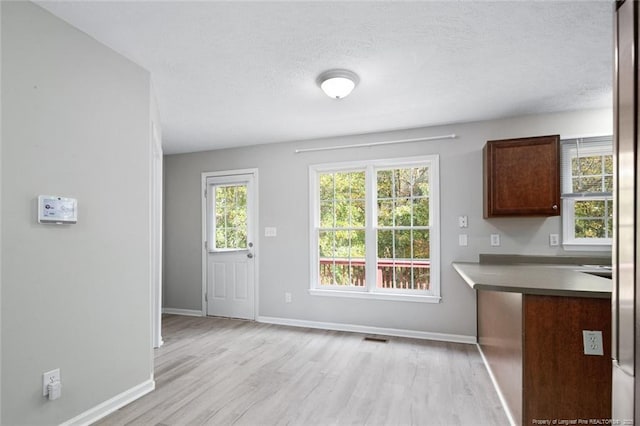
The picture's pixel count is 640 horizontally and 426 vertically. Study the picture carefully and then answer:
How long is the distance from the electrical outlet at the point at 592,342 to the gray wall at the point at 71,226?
111 inches

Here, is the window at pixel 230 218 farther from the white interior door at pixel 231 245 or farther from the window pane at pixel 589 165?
the window pane at pixel 589 165

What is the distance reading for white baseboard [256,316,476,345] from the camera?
369cm

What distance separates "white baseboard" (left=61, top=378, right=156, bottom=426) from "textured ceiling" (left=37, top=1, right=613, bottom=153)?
2338 millimetres

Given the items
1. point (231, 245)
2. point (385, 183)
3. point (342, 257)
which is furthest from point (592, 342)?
point (231, 245)

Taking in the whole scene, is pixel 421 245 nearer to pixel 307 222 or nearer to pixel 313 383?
pixel 307 222

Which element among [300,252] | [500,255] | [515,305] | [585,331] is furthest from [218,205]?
[585,331]

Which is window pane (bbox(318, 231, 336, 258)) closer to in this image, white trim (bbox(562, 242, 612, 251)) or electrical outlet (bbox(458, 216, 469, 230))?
electrical outlet (bbox(458, 216, 469, 230))

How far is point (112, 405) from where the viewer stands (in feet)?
7.34

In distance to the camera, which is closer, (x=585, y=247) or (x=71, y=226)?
(x=71, y=226)

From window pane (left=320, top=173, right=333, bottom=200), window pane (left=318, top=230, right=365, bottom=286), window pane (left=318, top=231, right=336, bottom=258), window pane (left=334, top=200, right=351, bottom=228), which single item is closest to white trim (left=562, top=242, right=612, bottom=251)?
window pane (left=318, top=230, right=365, bottom=286)

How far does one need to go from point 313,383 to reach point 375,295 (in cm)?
156

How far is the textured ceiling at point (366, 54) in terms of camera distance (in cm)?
184

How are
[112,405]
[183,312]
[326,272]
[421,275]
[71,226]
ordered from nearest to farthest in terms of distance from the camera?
[71,226] < [112,405] < [421,275] < [326,272] < [183,312]

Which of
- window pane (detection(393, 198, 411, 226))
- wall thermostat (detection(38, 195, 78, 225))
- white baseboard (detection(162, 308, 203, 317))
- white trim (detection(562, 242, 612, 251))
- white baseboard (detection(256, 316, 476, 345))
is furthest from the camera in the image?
white baseboard (detection(162, 308, 203, 317))
